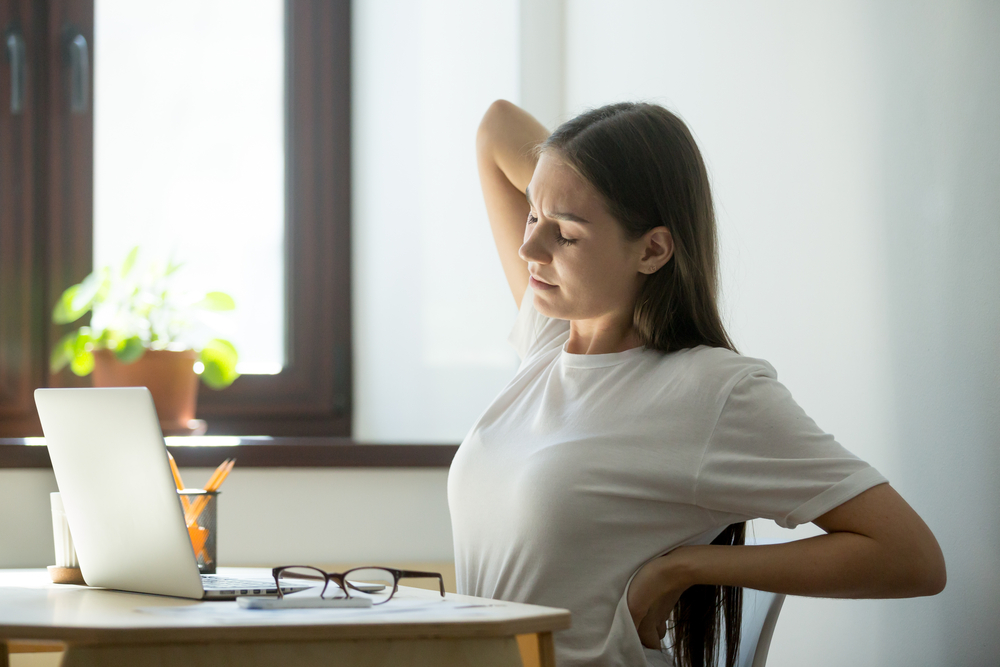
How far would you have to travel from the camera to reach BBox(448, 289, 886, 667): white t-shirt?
974mm

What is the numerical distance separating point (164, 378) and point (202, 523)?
2.84 ft

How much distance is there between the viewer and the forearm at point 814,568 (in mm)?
912

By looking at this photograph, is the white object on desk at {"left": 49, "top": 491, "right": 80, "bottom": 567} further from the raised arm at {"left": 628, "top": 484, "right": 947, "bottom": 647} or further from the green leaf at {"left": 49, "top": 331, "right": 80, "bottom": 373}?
the green leaf at {"left": 49, "top": 331, "right": 80, "bottom": 373}

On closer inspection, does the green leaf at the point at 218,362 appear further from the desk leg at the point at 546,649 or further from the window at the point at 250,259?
the desk leg at the point at 546,649

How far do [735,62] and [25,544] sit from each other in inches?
60.2

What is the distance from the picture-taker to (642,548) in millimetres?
1045

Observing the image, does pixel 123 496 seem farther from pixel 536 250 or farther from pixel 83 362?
pixel 83 362

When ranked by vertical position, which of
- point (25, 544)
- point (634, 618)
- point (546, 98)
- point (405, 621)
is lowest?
point (25, 544)

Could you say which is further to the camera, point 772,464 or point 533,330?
point 533,330

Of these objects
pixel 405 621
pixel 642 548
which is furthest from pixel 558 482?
pixel 405 621

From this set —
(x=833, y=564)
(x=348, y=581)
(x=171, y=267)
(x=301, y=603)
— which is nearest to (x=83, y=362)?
(x=171, y=267)

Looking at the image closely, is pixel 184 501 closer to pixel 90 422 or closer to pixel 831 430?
pixel 90 422

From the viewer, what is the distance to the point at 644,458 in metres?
1.03

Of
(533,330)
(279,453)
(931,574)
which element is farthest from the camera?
(279,453)
